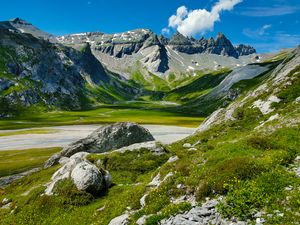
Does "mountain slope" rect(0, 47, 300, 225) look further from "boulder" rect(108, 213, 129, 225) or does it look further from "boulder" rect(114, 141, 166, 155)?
"boulder" rect(114, 141, 166, 155)

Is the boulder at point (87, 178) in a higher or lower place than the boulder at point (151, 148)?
lower

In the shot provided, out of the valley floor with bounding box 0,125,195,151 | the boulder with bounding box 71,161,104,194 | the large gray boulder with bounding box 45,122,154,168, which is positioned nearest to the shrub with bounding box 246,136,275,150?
the boulder with bounding box 71,161,104,194

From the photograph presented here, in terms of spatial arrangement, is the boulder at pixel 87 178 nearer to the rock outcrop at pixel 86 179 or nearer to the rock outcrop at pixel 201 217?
the rock outcrop at pixel 86 179

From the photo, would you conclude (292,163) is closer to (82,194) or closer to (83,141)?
(82,194)

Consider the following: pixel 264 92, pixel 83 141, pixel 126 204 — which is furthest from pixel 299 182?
pixel 83 141

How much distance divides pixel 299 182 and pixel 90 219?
49.4 feet

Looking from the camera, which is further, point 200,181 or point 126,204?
point 126,204

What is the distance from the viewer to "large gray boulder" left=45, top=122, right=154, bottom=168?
53.2m

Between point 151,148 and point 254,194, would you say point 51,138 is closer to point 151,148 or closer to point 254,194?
point 151,148

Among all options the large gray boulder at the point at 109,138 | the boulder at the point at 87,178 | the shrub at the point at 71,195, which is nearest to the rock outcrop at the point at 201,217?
the shrub at the point at 71,195

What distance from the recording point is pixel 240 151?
23500 mm

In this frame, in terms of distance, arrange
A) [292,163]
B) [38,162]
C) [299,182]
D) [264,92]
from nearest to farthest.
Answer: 1. [299,182]
2. [292,163]
3. [264,92]
4. [38,162]

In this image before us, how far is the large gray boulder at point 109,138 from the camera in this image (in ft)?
174

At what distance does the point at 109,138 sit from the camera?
55.9m
